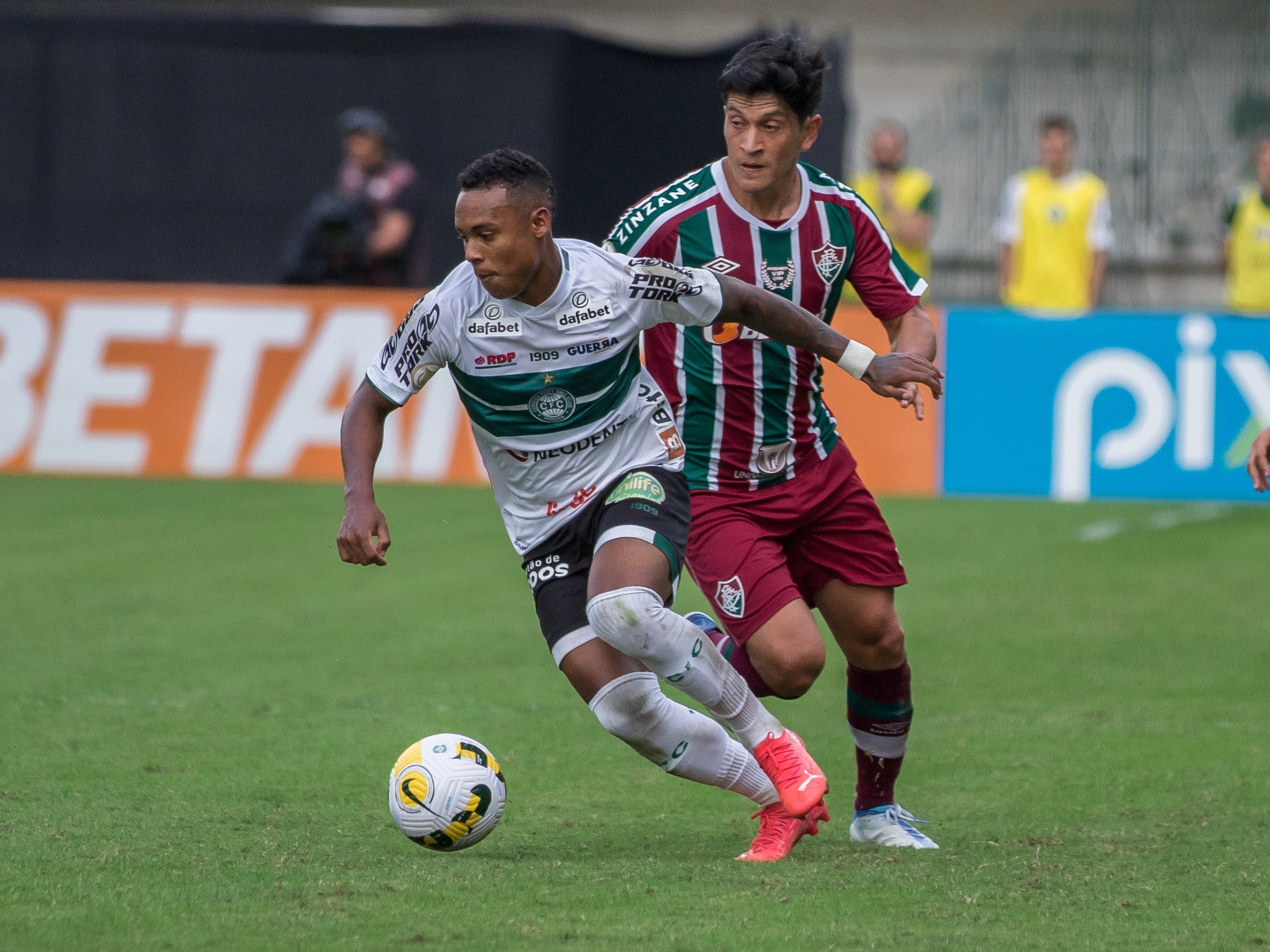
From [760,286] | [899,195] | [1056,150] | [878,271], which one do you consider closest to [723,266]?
[760,286]

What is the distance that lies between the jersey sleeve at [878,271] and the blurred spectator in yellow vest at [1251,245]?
8647 millimetres

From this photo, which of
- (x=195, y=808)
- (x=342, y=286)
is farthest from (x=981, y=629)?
(x=342, y=286)

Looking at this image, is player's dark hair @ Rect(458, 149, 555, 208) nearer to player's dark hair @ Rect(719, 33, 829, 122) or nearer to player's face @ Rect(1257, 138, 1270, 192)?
player's dark hair @ Rect(719, 33, 829, 122)

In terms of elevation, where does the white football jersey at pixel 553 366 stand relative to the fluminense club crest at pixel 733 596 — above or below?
above

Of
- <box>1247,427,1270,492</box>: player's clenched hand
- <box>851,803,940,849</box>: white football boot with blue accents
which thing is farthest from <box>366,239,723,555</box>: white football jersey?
<box>1247,427,1270,492</box>: player's clenched hand

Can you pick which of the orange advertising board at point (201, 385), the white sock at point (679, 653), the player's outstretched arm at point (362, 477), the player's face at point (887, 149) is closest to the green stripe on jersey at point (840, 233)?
the white sock at point (679, 653)

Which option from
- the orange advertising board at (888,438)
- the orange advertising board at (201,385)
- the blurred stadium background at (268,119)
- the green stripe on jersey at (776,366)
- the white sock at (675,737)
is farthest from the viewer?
the blurred stadium background at (268,119)

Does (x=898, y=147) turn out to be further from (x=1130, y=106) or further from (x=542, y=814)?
(x=542, y=814)

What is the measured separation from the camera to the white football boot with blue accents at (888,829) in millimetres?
5035

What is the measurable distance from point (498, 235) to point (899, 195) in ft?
32.5

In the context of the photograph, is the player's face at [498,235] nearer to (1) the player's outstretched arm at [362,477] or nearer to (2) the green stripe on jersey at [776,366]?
(1) the player's outstretched arm at [362,477]

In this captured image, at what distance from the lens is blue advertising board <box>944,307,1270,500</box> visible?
11.7m

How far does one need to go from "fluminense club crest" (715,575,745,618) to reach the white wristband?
26.2 inches

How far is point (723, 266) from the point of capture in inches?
205
